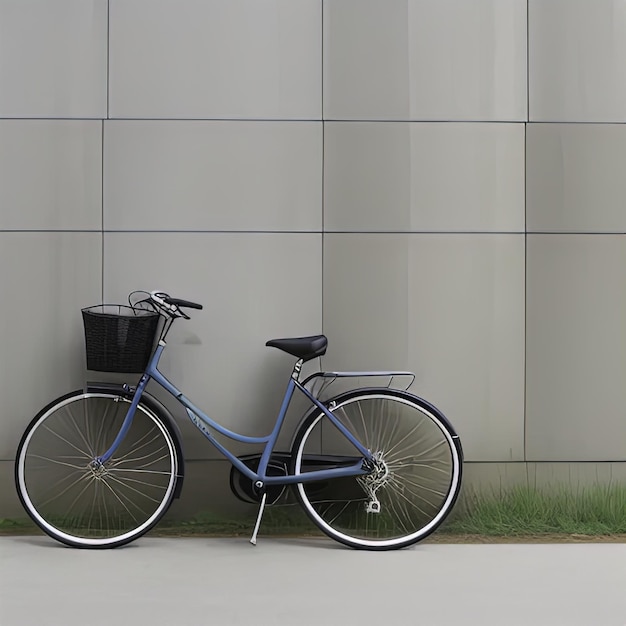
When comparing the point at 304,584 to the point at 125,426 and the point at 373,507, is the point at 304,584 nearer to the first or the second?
the point at 373,507

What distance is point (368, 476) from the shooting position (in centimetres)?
392

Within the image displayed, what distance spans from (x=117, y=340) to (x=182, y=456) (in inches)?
27.3

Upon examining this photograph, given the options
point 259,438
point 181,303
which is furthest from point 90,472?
point 181,303

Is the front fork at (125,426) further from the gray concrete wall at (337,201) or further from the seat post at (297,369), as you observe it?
the seat post at (297,369)

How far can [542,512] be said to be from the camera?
13.7 feet

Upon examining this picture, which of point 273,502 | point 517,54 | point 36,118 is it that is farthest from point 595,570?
point 36,118

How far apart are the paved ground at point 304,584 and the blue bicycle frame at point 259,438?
379 mm

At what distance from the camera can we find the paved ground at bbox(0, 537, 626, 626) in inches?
118

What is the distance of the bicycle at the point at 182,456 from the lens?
Answer: 384 cm

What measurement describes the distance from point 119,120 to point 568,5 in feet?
8.65

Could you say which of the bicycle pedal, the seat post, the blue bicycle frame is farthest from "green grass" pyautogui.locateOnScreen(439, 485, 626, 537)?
the seat post

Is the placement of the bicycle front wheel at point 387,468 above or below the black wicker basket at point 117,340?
below

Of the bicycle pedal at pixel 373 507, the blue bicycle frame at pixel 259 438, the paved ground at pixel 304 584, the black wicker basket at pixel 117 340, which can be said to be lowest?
the paved ground at pixel 304 584

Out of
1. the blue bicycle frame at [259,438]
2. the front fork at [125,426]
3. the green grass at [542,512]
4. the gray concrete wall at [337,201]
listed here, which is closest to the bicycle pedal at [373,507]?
the blue bicycle frame at [259,438]
